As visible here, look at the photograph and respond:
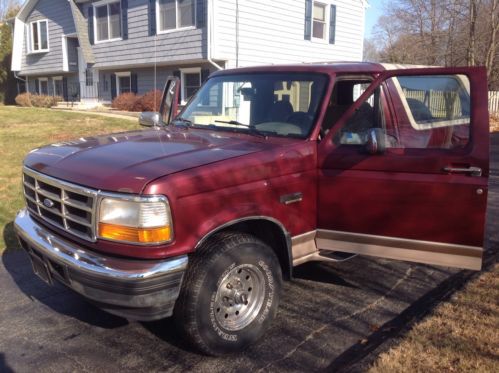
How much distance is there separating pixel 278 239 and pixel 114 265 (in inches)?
50.4

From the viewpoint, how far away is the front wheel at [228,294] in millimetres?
3023

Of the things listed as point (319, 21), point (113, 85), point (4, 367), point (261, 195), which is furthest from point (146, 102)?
point (4, 367)

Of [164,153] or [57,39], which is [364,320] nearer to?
[164,153]

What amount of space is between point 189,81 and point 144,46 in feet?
7.29

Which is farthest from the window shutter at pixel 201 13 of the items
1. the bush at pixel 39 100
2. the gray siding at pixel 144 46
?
the bush at pixel 39 100

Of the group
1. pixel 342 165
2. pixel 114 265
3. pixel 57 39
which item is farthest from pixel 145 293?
pixel 57 39

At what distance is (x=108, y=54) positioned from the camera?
20359 mm

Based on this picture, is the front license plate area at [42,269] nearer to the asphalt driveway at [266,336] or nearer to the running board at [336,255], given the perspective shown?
the asphalt driveway at [266,336]

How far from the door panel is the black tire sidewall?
64 cm

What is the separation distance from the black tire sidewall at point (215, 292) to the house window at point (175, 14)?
14.3 metres

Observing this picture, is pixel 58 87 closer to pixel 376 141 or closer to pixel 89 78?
pixel 89 78

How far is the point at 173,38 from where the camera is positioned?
1702 centimetres

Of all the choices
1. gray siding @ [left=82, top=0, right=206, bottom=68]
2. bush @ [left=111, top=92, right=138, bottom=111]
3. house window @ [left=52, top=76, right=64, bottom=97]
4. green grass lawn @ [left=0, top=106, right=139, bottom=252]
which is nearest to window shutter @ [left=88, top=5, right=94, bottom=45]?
gray siding @ [left=82, top=0, right=206, bottom=68]

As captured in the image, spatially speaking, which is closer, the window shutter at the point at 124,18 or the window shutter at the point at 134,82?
the window shutter at the point at 124,18
